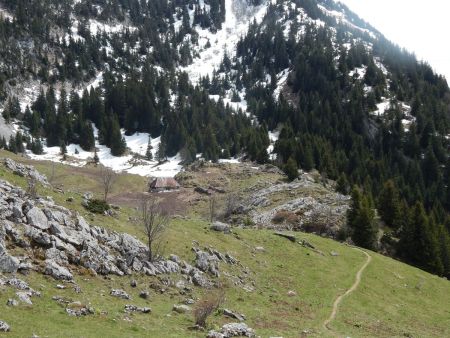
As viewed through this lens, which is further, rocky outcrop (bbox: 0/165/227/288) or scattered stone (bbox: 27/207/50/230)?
scattered stone (bbox: 27/207/50/230)

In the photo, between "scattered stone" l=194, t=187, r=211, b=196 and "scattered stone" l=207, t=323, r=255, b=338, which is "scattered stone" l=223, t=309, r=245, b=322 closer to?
"scattered stone" l=207, t=323, r=255, b=338

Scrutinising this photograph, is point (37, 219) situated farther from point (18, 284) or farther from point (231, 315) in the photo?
point (231, 315)

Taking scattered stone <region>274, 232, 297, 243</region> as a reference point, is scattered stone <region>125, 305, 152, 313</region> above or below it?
below

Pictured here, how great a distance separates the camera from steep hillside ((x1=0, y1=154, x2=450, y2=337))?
25844 mm

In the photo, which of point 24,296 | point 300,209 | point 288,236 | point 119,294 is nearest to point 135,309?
point 119,294

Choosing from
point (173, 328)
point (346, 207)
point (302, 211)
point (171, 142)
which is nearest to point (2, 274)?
point (173, 328)

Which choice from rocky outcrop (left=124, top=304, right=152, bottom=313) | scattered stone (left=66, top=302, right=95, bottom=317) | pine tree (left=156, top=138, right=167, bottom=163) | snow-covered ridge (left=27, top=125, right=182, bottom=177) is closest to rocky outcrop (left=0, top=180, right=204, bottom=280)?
scattered stone (left=66, top=302, right=95, bottom=317)

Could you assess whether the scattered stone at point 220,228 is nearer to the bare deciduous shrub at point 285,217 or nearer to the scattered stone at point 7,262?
the bare deciduous shrub at point 285,217

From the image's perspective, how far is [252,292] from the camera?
41719 millimetres

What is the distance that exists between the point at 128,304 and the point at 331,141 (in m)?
176

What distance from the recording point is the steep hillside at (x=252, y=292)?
25844 millimetres

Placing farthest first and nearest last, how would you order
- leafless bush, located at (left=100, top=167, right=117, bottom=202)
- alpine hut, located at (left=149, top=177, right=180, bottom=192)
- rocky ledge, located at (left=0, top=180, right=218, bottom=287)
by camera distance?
alpine hut, located at (left=149, top=177, right=180, bottom=192)
leafless bush, located at (left=100, top=167, right=117, bottom=202)
rocky ledge, located at (left=0, top=180, right=218, bottom=287)

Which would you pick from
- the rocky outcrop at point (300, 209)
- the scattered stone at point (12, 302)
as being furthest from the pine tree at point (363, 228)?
the scattered stone at point (12, 302)

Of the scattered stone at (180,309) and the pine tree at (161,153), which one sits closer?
the scattered stone at (180,309)
